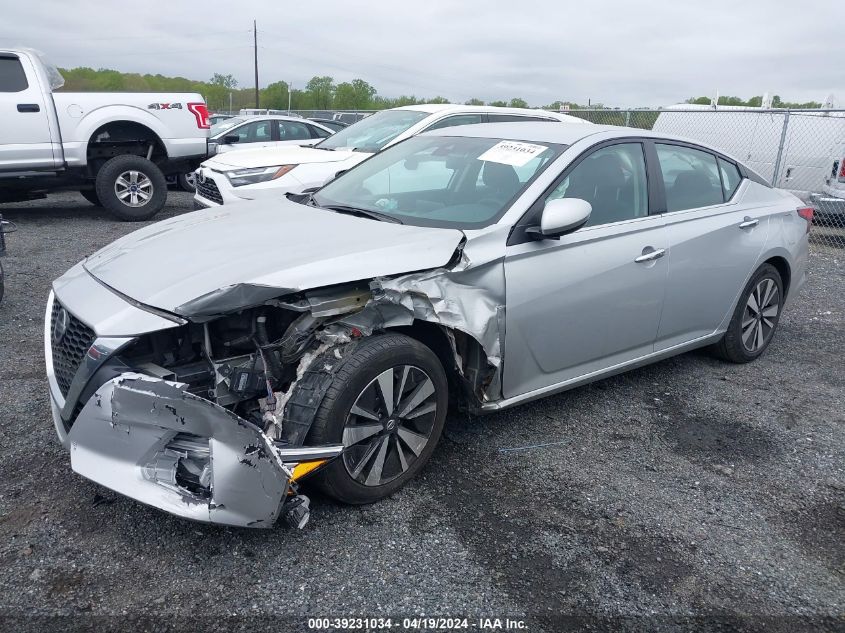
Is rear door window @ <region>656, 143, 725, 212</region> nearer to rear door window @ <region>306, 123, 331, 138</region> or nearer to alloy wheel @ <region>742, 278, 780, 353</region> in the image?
alloy wheel @ <region>742, 278, 780, 353</region>

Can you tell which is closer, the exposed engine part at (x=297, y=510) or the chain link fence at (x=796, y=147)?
the exposed engine part at (x=297, y=510)

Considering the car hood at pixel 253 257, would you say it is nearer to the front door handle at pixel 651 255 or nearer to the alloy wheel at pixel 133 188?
the front door handle at pixel 651 255

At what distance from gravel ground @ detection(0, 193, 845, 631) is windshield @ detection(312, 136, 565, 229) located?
120 centimetres

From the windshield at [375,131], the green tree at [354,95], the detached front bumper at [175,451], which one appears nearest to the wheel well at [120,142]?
the windshield at [375,131]

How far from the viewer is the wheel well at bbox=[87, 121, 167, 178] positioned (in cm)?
970

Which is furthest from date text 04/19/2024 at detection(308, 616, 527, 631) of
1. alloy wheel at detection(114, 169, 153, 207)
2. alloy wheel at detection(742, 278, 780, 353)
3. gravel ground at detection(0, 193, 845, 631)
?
alloy wheel at detection(114, 169, 153, 207)

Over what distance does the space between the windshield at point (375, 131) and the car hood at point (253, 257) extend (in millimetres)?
4552

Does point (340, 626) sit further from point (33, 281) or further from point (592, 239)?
point (33, 281)

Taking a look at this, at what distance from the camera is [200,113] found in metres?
10.2

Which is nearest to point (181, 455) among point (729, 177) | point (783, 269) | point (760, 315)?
point (729, 177)

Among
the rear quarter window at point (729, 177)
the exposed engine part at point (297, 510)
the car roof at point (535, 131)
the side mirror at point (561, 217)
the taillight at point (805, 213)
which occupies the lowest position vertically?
the exposed engine part at point (297, 510)

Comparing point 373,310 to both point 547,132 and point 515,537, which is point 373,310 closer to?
point 515,537

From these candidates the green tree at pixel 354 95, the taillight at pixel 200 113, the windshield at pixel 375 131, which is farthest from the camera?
the green tree at pixel 354 95

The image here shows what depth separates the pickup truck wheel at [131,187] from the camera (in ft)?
31.9
